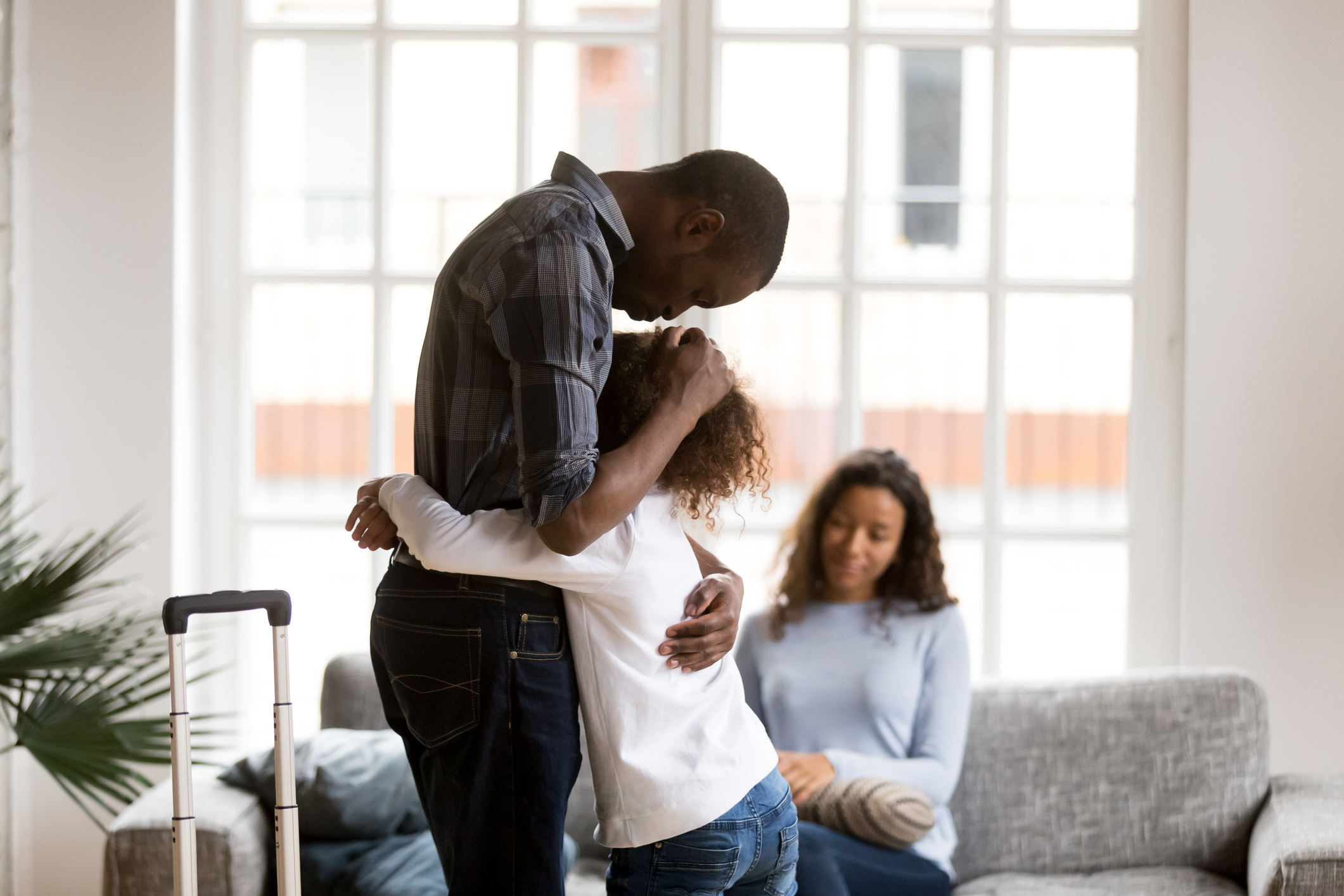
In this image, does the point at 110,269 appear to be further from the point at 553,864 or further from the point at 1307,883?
the point at 1307,883

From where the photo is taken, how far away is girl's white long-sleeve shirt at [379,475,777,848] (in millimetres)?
1152

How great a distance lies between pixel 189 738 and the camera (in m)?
1.29

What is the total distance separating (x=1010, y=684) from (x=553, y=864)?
1.62 metres

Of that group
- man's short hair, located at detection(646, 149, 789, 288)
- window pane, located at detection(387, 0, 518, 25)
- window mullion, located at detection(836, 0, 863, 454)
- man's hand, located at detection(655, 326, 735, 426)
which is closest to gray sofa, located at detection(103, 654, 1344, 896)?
window mullion, located at detection(836, 0, 863, 454)

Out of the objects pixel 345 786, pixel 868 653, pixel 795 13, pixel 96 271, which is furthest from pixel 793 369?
pixel 96 271

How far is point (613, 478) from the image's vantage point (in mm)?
1127

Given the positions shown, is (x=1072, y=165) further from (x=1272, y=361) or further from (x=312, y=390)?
(x=312, y=390)

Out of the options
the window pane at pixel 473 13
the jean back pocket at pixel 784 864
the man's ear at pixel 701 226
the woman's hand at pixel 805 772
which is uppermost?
the window pane at pixel 473 13

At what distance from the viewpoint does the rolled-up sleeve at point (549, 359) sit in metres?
1.09

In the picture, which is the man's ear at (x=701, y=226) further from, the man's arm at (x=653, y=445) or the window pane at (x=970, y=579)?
the window pane at (x=970, y=579)

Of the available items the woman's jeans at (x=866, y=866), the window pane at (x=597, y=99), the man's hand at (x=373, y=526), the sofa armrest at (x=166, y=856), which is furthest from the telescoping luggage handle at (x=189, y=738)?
the window pane at (x=597, y=99)

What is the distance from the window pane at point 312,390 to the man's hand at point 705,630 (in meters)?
1.84

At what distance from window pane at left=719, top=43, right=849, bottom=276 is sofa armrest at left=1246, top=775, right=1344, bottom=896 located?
1595 mm

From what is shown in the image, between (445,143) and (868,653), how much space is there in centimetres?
170
